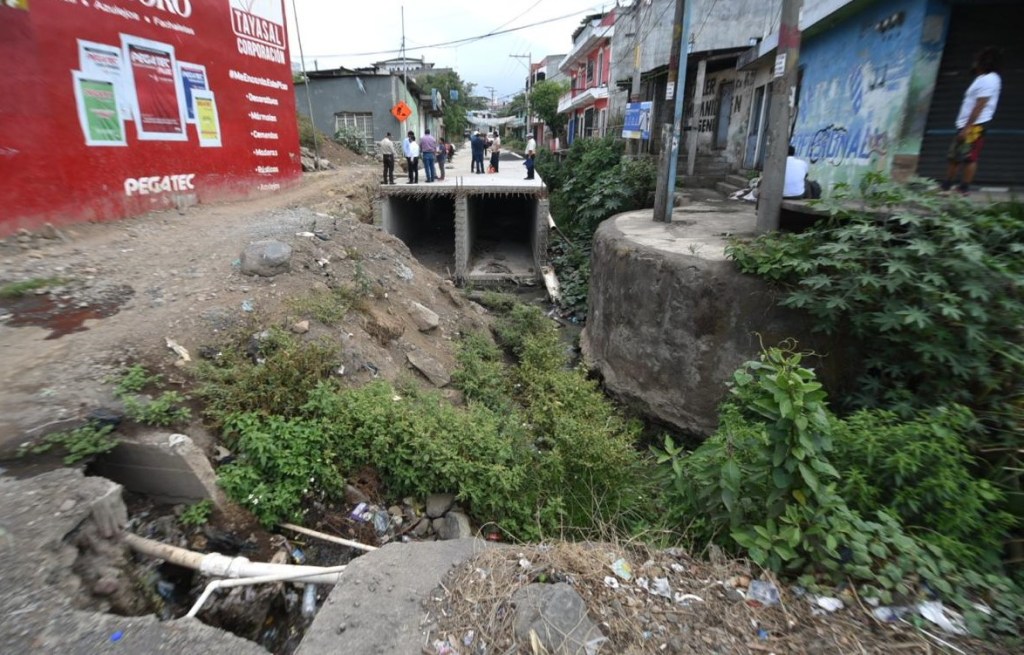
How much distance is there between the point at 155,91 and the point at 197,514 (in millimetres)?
6956

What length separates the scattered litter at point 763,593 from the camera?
230 cm

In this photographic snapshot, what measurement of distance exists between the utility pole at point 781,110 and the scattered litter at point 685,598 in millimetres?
5022

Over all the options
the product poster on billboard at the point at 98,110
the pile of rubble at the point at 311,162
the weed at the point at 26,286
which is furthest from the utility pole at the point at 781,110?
the pile of rubble at the point at 311,162

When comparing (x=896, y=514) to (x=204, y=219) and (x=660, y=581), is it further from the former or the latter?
(x=204, y=219)

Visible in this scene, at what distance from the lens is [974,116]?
17.1 feet

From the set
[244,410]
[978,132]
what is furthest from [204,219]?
[978,132]

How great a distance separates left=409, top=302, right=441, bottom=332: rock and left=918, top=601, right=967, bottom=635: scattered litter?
5.79 meters

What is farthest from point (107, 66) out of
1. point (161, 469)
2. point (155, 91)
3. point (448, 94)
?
point (448, 94)

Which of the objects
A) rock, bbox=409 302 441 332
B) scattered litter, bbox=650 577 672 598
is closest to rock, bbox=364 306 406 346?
rock, bbox=409 302 441 332

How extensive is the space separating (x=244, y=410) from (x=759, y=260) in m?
4.82

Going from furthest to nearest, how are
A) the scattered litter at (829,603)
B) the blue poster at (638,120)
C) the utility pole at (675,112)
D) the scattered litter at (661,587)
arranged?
the blue poster at (638,120), the utility pole at (675,112), the scattered litter at (661,587), the scattered litter at (829,603)

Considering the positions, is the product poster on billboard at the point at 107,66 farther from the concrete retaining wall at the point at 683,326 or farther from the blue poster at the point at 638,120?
the blue poster at the point at 638,120

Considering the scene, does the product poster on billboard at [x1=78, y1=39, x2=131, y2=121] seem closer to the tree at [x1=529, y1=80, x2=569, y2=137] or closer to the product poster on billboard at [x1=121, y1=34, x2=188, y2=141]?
the product poster on billboard at [x1=121, y1=34, x2=188, y2=141]

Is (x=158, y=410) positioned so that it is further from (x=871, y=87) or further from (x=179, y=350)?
(x=871, y=87)
